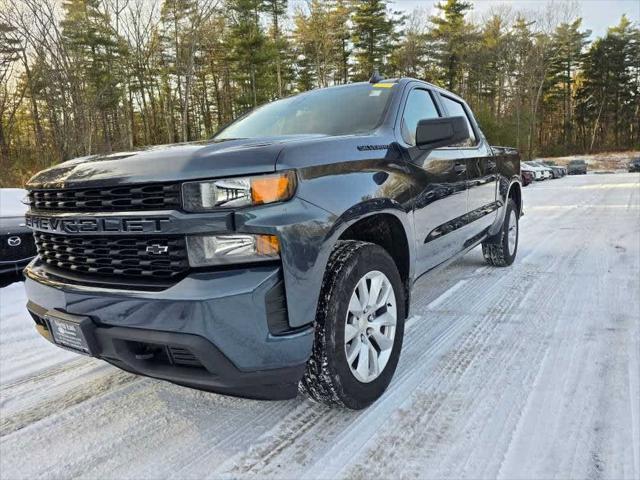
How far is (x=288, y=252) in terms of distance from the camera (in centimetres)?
182

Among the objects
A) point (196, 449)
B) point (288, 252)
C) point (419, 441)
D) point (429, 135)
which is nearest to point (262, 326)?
point (288, 252)

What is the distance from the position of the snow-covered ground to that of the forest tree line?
2.22 m

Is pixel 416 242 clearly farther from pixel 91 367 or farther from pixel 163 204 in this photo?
pixel 91 367

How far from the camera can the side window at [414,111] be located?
2928 millimetres

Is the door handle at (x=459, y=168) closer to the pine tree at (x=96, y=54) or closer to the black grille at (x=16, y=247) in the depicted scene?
the black grille at (x=16, y=247)

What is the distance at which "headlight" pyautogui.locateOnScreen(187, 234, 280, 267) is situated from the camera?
5.86ft

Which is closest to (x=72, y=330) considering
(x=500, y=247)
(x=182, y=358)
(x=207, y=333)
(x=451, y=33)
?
(x=182, y=358)

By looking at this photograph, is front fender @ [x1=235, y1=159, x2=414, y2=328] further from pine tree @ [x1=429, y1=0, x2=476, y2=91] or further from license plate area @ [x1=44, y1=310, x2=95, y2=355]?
pine tree @ [x1=429, y1=0, x2=476, y2=91]

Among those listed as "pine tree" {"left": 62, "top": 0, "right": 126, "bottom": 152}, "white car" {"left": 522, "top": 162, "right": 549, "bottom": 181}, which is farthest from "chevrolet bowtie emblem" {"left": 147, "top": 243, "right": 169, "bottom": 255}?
"white car" {"left": 522, "top": 162, "right": 549, "bottom": 181}

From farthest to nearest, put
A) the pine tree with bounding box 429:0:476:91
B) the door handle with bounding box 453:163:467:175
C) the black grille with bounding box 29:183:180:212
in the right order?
the pine tree with bounding box 429:0:476:91 < the door handle with bounding box 453:163:467:175 < the black grille with bounding box 29:183:180:212

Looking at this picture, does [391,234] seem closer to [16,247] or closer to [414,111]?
[414,111]

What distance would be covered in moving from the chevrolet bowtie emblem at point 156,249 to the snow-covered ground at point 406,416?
91 cm

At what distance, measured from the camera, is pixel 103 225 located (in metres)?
1.94

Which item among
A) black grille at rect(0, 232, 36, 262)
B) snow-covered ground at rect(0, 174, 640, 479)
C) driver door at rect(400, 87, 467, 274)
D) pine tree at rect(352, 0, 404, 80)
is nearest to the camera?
snow-covered ground at rect(0, 174, 640, 479)
